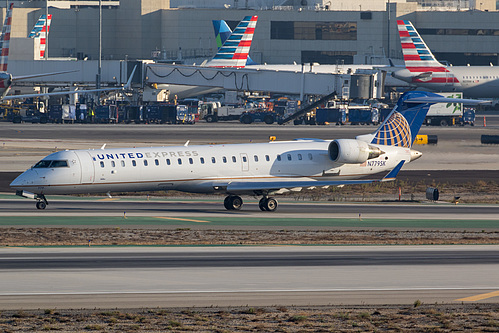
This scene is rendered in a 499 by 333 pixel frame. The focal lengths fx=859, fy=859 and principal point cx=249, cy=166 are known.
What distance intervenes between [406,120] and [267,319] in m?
28.5

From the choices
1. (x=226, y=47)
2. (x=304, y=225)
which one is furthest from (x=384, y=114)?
(x=304, y=225)

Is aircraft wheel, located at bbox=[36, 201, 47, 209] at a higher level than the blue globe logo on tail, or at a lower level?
lower

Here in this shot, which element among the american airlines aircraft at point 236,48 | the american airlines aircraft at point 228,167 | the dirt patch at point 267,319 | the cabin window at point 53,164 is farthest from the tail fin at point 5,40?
the dirt patch at point 267,319

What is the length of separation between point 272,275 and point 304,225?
12148 mm

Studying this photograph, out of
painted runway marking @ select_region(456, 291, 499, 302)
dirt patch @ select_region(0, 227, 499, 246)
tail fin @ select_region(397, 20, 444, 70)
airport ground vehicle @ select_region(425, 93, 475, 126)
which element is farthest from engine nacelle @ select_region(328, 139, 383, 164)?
tail fin @ select_region(397, 20, 444, 70)

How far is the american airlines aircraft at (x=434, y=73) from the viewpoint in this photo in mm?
120312

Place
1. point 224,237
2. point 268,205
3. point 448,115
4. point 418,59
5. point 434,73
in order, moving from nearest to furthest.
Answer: point 224,237, point 268,205, point 448,115, point 418,59, point 434,73

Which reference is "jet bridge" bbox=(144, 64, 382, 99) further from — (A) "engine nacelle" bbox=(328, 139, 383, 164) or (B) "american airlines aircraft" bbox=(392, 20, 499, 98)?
(A) "engine nacelle" bbox=(328, 139, 383, 164)

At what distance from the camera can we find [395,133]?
152ft

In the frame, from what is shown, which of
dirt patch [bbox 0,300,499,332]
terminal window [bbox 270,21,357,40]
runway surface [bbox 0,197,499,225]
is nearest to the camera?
dirt patch [bbox 0,300,499,332]

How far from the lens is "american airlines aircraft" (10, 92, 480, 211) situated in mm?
39094

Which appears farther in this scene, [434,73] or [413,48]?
[434,73]

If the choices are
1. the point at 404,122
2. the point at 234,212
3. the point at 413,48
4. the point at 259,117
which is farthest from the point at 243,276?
the point at 413,48

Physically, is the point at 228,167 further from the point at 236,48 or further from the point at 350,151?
the point at 236,48
